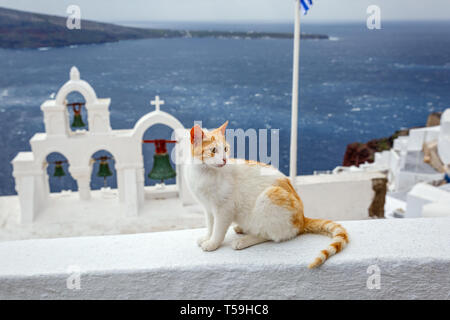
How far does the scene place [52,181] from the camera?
16.8m

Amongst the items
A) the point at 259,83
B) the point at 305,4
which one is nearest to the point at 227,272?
the point at 305,4

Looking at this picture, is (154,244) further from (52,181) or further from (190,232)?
(52,181)

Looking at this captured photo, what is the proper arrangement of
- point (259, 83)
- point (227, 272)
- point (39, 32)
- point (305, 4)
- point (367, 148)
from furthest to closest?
point (259, 83)
point (367, 148)
point (39, 32)
point (305, 4)
point (227, 272)

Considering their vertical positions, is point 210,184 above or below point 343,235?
above

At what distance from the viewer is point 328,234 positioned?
1573mm

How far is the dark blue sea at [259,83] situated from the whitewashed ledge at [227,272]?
9.02m

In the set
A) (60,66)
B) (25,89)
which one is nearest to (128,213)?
(60,66)

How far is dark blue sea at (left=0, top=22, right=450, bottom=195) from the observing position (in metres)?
14.5

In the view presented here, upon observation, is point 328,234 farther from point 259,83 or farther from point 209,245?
point 259,83

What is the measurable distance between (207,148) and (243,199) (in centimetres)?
26

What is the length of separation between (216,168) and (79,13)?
2443 millimetres

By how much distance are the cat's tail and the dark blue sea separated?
8934 mm

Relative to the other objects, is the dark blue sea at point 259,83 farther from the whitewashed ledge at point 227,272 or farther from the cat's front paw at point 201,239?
the whitewashed ledge at point 227,272

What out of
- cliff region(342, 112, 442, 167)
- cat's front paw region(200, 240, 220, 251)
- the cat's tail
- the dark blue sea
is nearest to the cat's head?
cat's front paw region(200, 240, 220, 251)
